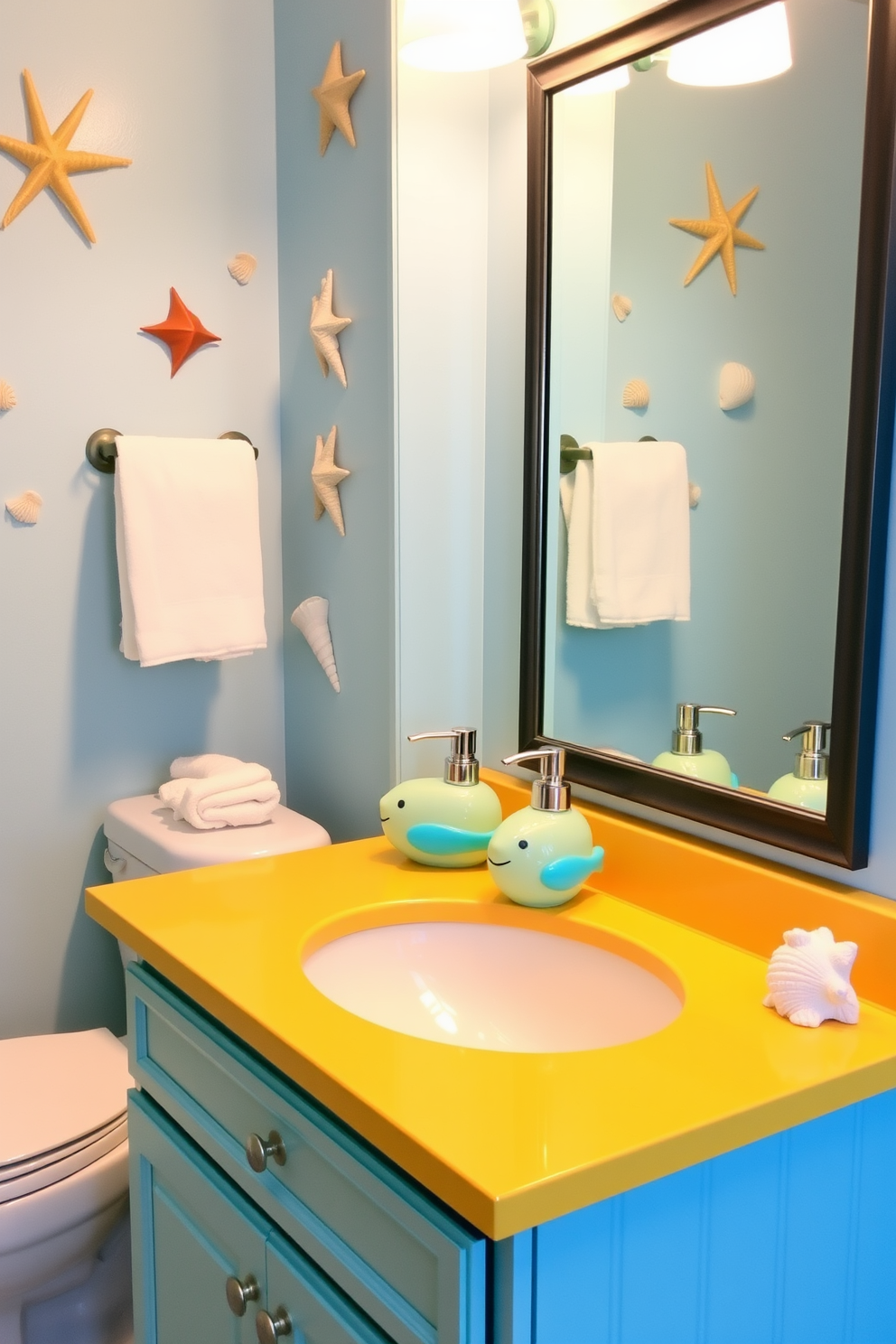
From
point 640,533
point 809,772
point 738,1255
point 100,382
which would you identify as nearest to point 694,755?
point 809,772

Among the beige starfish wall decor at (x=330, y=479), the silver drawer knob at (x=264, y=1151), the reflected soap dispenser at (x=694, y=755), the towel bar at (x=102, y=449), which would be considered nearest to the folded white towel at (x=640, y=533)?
the reflected soap dispenser at (x=694, y=755)

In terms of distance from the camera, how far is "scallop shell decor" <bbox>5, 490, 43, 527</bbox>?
1776mm

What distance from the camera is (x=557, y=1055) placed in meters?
Result: 0.95

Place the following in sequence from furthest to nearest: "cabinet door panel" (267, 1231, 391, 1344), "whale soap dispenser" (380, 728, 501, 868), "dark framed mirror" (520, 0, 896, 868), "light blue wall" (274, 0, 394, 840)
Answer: "light blue wall" (274, 0, 394, 840), "whale soap dispenser" (380, 728, 501, 868), "dark framed mirror" (520, 0, 896, 868), "cabinet door panel" (267, 1231, 391, 1344)

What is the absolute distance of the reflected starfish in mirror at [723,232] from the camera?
1.19m

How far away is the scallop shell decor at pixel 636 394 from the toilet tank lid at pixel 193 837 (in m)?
0.74

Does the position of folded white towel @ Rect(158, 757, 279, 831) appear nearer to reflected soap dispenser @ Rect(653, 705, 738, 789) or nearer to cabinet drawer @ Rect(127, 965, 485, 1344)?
cabinet drawer @ Rect(127, 965, 485, 1344)

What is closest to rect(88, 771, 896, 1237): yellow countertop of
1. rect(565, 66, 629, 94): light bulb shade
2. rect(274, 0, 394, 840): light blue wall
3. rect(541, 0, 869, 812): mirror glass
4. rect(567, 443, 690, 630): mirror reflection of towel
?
rect(541, 0, 869, 812): mirror glass

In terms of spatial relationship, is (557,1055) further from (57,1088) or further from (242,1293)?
(57,1088)

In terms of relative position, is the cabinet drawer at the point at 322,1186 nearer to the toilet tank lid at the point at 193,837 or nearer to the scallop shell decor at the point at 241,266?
the toilet tank lid at the point at 193,837

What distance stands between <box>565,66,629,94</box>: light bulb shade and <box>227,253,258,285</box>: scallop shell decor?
2.26 ft

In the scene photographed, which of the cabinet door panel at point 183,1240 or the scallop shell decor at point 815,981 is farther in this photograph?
the cabinet door panel at point 183,1240

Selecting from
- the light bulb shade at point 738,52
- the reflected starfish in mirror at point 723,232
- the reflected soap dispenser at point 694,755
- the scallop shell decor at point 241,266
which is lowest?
the reflected soap dispenser at point 694,755

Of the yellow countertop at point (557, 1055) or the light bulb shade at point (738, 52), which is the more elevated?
the light bulb shade at point (738, 52)
